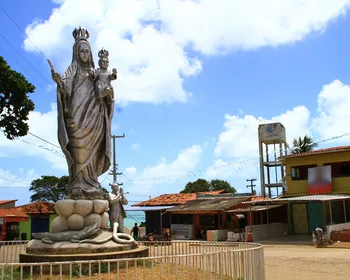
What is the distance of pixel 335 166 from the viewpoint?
26766mm

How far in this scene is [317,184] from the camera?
2645 centimetres

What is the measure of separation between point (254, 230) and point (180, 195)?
11.7 meters

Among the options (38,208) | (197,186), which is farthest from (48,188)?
(197,186)

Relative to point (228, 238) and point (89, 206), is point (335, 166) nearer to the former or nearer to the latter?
point (228, 238)

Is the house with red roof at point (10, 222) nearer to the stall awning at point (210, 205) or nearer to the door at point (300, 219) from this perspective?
the stall awning at point (210, 205)

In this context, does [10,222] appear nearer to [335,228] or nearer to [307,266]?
[335,228]

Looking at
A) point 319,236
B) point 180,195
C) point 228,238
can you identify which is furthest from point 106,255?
point 180,195

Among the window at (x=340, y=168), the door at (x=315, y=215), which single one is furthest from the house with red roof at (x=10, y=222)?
the window at (x=340, y=168)

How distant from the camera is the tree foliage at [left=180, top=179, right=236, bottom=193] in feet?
172

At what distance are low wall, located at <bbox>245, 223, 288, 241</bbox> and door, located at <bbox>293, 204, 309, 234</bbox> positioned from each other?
2.47 feet

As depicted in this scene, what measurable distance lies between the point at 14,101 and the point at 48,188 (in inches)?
884

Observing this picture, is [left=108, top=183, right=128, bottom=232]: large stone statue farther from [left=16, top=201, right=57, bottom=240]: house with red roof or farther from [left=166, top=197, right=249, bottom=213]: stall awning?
[left=16, top=201, right=57, bottom=240]: house with red roof

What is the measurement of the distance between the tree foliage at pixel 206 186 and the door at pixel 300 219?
920 inches

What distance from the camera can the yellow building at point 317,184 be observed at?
2561 centimetres
